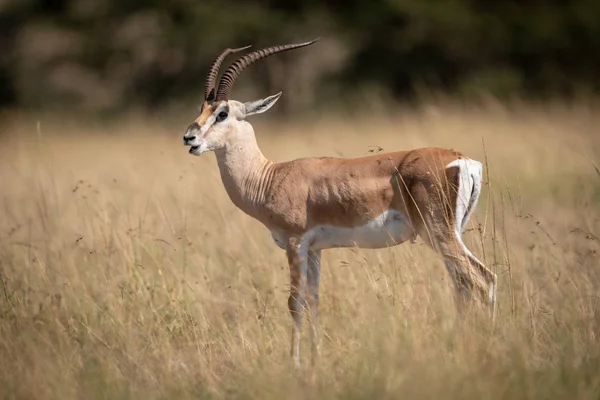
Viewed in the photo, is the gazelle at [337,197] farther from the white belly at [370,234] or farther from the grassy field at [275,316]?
the grassy field at [275,316]

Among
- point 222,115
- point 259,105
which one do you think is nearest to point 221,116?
point 222,115

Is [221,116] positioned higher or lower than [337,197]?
higher

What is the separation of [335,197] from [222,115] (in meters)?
1.14

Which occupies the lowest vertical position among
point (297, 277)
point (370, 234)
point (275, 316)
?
point (275, 316)

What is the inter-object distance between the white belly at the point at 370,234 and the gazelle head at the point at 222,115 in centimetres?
103

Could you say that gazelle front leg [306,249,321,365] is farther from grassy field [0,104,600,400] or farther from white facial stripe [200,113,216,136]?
white facial stripe [200,113,216,136]

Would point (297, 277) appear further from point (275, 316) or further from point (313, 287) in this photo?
point (275, 316)

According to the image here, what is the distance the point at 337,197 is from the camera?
6.55 metres

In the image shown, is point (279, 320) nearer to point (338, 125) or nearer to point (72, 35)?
point (338, 125)

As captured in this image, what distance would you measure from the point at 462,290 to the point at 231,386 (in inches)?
73.4

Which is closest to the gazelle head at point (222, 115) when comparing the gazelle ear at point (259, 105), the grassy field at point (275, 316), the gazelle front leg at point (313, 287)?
the gazelle ear at point (259, 105)

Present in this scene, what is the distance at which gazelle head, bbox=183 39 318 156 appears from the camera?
679 cm

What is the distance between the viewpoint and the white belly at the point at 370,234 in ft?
21.2

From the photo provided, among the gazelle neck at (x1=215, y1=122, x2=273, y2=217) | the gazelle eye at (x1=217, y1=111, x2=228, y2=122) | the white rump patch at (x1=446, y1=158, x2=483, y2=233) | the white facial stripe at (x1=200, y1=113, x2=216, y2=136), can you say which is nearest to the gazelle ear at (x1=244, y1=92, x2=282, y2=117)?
the gazelle neck at (x1=215, y1=122, x2=273, y2=217)
